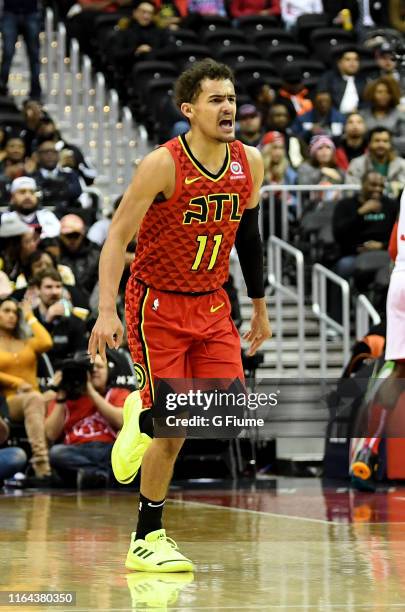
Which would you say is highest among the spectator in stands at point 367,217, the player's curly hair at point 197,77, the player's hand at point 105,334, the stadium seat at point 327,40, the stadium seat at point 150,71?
the stadium seat at point 327,40

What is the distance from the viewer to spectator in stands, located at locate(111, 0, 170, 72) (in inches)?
792

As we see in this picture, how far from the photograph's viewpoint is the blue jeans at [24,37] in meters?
19.4

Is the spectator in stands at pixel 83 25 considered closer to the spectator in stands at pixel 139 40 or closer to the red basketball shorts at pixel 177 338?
the spectator in stands at pixel 139 40

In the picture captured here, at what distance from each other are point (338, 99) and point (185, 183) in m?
12.8

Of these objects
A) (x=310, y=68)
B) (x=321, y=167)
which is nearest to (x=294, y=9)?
(x=310, y=68)

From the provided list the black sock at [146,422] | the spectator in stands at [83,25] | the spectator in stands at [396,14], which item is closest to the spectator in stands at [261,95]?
the spectator in stands at [83,25]

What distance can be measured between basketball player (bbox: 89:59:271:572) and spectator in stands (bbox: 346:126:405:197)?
861cm

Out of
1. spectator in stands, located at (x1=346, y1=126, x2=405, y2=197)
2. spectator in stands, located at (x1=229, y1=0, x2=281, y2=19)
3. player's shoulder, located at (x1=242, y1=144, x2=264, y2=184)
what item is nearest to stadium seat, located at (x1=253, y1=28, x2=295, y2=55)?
spectator in stands, located at (x1=229, y1=0, x2=281, y2=19)

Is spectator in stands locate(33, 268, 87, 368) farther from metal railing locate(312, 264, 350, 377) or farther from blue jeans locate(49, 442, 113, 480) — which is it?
metal railing locate(312, 264, 350, 377)

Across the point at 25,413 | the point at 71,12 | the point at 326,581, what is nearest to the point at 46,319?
the point at 25,413

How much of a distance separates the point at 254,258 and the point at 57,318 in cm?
571

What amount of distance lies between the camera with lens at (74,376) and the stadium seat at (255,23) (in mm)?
10581

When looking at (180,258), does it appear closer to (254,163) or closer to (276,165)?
(254,163)

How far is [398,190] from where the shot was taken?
1578 cm
